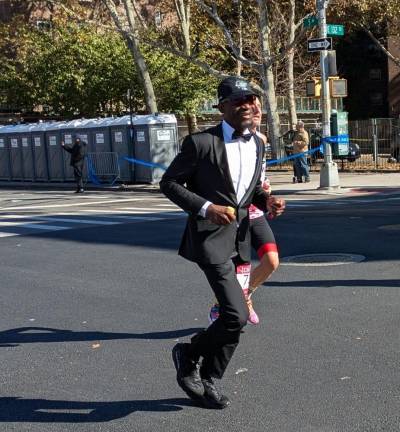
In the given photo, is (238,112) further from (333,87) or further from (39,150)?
(39,150)

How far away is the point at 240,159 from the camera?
496 centimetres

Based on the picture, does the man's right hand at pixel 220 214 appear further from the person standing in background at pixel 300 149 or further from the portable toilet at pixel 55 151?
the portable toilet at pixel 55 151

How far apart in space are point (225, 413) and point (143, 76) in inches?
1181

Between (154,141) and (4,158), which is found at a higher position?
(154,141)

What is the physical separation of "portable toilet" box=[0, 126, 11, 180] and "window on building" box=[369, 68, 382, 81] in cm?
3151

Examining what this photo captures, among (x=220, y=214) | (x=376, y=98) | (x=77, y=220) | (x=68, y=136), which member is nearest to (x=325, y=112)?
(x=77, y=220)

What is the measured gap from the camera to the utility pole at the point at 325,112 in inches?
848

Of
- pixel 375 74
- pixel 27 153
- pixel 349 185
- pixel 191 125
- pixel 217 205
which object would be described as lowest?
pixel 349 185

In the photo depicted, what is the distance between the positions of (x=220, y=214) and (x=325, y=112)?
17.9 m

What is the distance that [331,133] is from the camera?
22.3 m

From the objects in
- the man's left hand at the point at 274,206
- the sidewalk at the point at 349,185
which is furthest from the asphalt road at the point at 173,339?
the sidewalk at the point at 349,185

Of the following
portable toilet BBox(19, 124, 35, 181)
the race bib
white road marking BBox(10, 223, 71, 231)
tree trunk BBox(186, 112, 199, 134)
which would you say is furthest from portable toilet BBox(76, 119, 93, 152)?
the race bib

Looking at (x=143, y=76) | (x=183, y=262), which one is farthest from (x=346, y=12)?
(x=183, y=262)

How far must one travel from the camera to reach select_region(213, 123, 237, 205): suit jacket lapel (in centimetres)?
484
